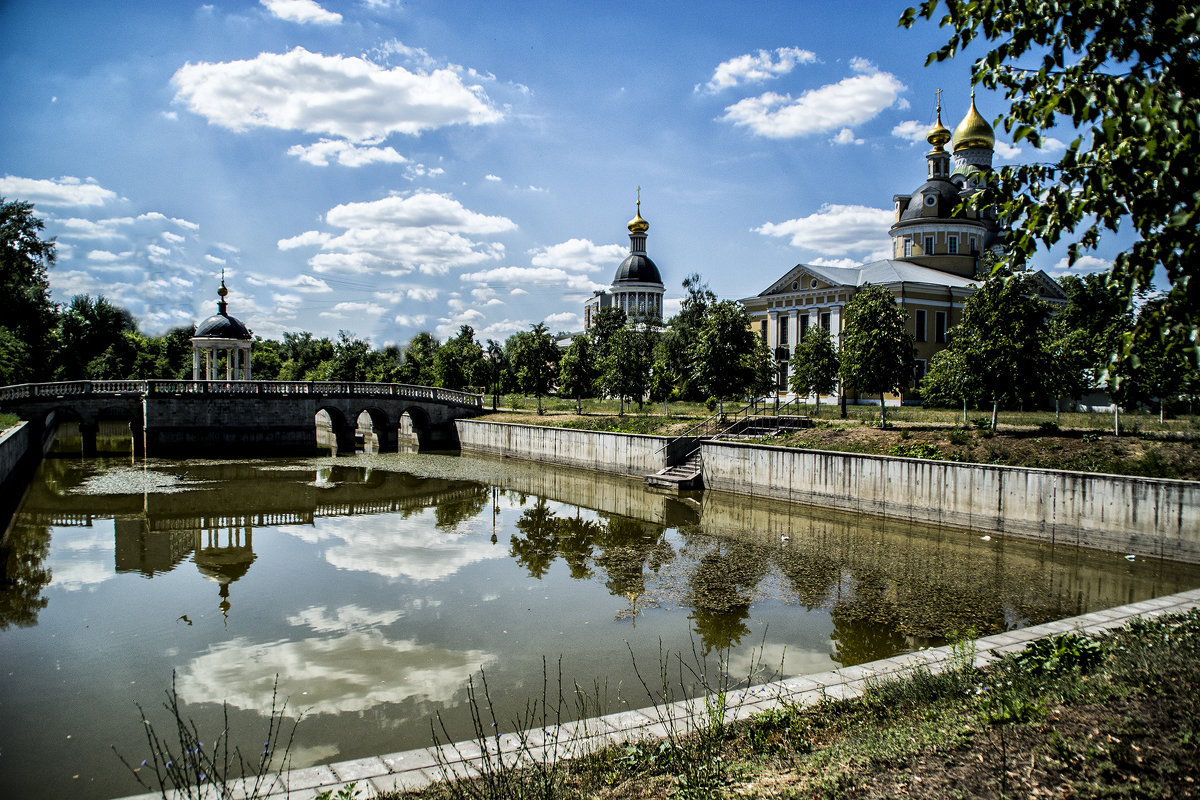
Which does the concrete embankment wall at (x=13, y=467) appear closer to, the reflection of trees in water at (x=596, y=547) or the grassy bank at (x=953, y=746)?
the reflection of trees in water at (x=596, y=547)

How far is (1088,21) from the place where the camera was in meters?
4.59

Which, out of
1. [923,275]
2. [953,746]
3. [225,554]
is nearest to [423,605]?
[225,554]

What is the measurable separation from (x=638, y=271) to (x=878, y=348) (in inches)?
2987

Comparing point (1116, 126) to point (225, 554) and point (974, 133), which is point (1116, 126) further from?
point (974, 133)

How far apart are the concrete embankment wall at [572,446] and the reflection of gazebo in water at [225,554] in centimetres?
1562

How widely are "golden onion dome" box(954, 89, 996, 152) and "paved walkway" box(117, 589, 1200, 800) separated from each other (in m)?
51.6

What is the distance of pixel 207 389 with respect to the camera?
136 ft

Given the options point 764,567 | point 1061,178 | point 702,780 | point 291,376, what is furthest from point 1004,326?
point 291,376

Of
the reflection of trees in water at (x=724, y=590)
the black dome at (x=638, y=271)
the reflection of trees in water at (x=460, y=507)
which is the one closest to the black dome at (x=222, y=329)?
the reflection of trees in water at (x=460, y=507)

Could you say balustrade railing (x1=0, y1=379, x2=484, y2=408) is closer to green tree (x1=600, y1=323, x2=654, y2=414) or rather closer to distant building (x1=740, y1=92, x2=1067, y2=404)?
green tree (x1=600, y1=323, x2=654, y2=414)

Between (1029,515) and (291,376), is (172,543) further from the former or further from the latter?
(291,376)

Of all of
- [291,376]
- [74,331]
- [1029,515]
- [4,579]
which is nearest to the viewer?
[4,579]

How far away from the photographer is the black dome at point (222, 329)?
4506 centimetres

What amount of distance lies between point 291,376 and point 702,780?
90441mm
